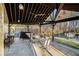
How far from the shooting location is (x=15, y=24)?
4.94m

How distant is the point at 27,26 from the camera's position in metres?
4.93

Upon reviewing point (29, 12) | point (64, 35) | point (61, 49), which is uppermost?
point (29, 12)

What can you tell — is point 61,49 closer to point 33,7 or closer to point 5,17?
point 33,7

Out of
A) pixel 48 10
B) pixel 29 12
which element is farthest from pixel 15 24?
pixel 48 10

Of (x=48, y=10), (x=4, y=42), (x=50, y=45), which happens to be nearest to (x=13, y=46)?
(x=4, y=42)

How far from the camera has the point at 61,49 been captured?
16.0 ft

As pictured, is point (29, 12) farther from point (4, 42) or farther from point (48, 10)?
point (4, 42)

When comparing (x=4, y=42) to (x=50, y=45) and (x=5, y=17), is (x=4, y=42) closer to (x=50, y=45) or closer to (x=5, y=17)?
(x=5, y=17)

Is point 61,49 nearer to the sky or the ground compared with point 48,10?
nearer to the ground

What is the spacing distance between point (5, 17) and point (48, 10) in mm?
1151

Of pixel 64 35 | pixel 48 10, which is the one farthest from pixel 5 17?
pixel 64 35

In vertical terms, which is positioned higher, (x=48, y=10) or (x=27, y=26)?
(x=48, y=10)

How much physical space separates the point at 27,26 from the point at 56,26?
778mm

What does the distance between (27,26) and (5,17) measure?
2.06ft
